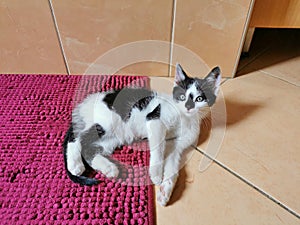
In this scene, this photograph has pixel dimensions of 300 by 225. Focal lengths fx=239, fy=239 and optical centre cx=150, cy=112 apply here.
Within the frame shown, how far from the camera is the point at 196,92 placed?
63 centimetres

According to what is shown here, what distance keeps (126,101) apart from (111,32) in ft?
1.01

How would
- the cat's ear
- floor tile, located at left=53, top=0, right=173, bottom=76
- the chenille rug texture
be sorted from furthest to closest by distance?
1. floor tile, located at left=53, top=0, right=173, bottom=76
2. the cat's ear
3. the chenille rug texture

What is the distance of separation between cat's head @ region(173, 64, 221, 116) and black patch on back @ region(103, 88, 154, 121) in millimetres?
98

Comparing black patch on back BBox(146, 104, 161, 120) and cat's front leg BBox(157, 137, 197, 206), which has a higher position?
black patch on back BBox(146, 104, 161, 120)

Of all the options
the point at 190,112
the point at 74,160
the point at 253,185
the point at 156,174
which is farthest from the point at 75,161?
the point at 253,185

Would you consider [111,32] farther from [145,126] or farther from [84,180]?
[84,180]

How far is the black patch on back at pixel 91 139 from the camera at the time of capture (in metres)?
0.64

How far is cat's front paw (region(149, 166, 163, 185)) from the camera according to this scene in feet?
1.96

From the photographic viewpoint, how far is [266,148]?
2.32ft

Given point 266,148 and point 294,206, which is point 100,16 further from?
point 294,206

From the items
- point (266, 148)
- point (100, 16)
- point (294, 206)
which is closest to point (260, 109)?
point (266, 148)

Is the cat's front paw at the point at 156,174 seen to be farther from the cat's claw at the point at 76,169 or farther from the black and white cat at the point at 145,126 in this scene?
the cat's claw at the point at 76,169

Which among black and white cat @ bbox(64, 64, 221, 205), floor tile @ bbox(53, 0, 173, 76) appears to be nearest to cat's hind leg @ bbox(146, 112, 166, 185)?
black and white cat @ bbox(64, 64, 221, 205)

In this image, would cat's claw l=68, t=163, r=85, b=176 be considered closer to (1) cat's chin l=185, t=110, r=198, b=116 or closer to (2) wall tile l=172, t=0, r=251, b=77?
(1) cat's chin l=185, t=110, r=198, b=116
